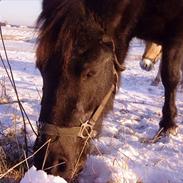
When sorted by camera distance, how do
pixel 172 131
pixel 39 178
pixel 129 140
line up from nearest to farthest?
pixel 39 178
pixel 129 140
pixel 172 131

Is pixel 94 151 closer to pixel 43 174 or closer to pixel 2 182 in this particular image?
pixel 2 182

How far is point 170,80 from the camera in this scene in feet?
16.4

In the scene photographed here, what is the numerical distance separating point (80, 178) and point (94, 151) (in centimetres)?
62

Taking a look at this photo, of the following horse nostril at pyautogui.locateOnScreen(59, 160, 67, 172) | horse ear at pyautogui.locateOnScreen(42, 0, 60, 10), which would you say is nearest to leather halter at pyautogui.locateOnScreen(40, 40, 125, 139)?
horse nostril at pyautogui.locateOnScreen(59, 160, 67, 172)

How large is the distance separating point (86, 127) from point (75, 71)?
43 centimetres

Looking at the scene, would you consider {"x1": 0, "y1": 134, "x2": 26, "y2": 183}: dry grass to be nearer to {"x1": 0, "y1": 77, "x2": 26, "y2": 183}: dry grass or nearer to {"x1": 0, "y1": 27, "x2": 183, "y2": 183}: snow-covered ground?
{"x1": 0, "y1": 77, "x2": 26, "y2": 183}: dry grass

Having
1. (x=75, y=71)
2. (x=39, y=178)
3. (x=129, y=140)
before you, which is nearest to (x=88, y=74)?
(x=75, y=71)

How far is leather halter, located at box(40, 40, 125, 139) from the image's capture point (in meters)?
2.93

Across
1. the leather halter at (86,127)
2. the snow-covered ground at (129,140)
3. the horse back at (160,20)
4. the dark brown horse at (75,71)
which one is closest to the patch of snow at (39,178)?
the snow-covered ground at (129,140)

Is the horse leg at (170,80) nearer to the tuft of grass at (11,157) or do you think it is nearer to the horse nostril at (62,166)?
the tuft of grass at (11,157)

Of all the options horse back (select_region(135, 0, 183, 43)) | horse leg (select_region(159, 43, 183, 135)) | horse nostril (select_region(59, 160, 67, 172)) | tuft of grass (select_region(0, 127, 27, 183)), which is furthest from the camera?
horse leg (select_region(159, 43, 183, 135))

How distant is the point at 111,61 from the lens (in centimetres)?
329

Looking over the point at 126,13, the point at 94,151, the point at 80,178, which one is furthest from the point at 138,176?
the point at 126,13

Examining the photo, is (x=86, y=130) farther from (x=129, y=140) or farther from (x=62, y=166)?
(x=129, y=140)
